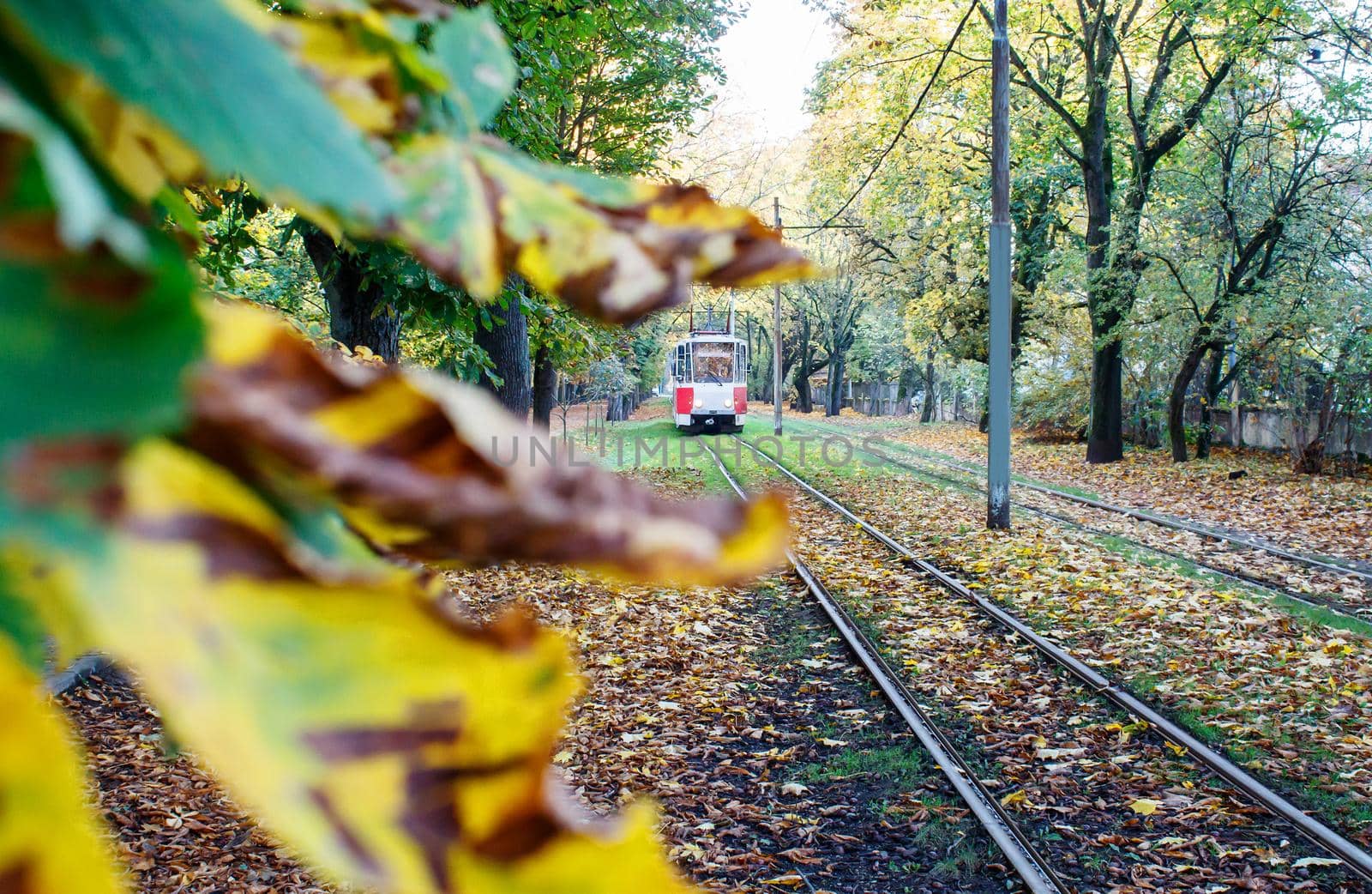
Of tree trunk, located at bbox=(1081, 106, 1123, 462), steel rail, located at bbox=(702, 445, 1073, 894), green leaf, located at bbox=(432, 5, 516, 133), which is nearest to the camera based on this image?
green leaf, located at bbox=(432, 5, 516, 133)

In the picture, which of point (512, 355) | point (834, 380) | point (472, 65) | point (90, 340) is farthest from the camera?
point (834, 380)

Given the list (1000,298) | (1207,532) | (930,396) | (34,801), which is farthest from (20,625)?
(930,396)

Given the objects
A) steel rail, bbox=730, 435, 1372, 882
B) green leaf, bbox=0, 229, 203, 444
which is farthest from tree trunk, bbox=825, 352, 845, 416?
→ green leaf, bbox=0, 229, 203, 444

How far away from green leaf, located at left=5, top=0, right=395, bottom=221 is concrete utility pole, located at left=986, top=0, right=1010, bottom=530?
534 inches

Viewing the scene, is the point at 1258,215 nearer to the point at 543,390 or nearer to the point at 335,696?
the point at 543,390

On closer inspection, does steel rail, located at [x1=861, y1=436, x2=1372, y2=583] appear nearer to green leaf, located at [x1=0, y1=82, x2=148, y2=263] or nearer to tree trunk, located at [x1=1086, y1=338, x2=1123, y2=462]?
tree trunk, located at [x1=1086, y1=338, x2=1123, y2=462]

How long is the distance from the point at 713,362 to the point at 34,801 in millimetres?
30900

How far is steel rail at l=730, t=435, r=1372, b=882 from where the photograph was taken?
4.88 m

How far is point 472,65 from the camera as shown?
1.85 ft

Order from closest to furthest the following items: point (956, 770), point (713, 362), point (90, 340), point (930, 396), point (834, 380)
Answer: point (90, 340)
point (956, 770)
point (713, 362)
point (930, 396)
point (834, 380)

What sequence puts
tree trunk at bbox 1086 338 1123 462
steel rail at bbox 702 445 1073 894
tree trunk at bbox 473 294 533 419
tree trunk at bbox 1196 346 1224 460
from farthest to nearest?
tree trunk at bbox 1086 338 1123 462, tree trunk at bbox 1196 346 1224 460, tree trunk at bbox 473 294 533 419, steel rail at bbox 702 445 1073 894

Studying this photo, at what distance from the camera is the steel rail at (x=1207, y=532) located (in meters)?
10.9

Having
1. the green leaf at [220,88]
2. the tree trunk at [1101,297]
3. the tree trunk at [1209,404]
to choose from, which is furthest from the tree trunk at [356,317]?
the tree trunk at [1209,404]

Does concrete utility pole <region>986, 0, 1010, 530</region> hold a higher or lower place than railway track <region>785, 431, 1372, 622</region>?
higher
